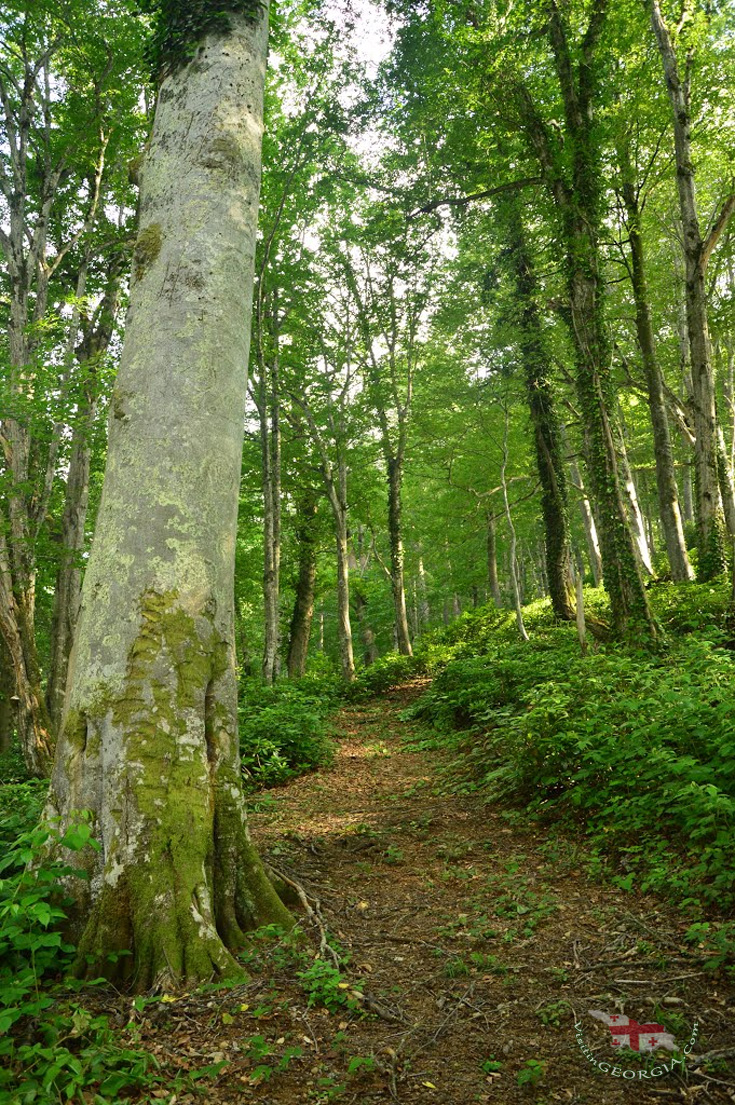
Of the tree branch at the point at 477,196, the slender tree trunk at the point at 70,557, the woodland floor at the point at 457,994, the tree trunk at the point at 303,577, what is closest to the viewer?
the woodland floor at the point at 457,994

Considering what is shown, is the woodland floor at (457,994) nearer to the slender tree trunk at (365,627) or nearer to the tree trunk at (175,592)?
the tree trunk at (175,592)

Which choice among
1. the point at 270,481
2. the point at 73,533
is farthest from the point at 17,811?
the point at 270,481

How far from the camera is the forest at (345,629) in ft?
8.62

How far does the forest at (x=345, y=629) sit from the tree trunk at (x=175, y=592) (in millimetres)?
20

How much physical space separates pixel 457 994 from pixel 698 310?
36.5ft

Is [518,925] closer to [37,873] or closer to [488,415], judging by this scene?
[37,873]

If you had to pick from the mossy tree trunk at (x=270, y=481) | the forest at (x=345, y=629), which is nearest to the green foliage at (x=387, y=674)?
the forest at (x=345, y=629)

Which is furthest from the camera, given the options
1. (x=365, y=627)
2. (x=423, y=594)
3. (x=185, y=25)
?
(x=423, y=594)

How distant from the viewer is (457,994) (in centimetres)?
300

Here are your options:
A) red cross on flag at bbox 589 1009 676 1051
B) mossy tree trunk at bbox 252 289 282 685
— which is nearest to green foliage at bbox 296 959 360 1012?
red cross on flag at bbox 589 1009 676 1051

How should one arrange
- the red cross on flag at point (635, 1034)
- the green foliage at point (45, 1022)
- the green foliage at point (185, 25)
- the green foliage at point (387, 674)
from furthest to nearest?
the green foliage at point (387, 674), the green foliage at point (185, 25), the red cross on flag at point (635, 1034), the green foliage at point (45, 1022)

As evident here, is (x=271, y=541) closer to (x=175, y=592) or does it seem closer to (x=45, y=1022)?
(x=175, y=592)

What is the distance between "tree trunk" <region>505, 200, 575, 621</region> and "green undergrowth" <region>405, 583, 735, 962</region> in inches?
232

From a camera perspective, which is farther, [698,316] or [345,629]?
[345,629]
